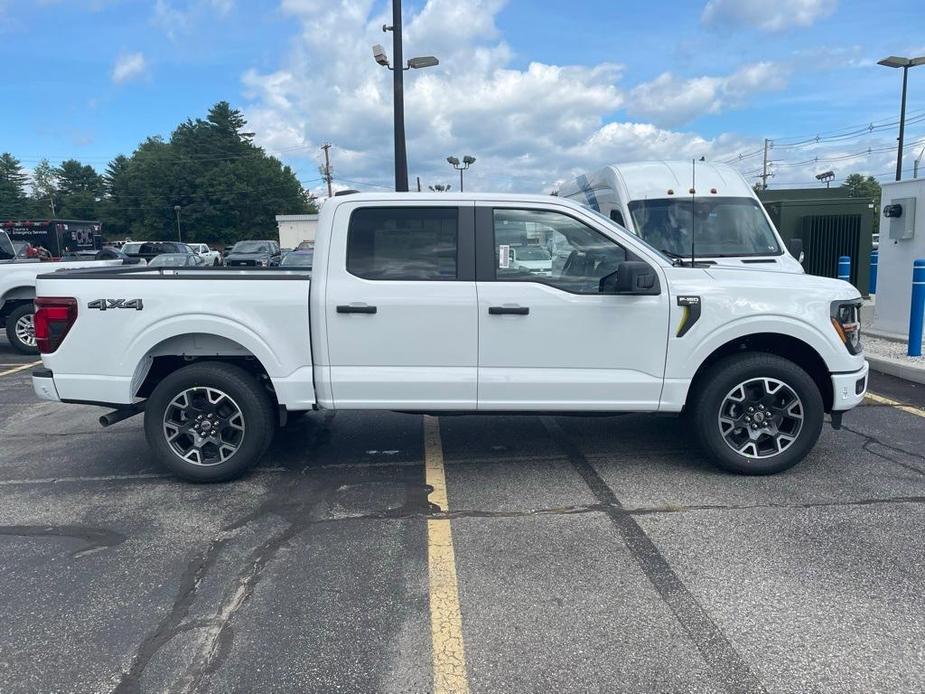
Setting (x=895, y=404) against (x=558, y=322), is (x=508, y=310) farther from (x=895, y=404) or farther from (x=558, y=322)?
(x=895, y=404)

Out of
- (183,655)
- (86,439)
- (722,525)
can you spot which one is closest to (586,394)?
(722,525)

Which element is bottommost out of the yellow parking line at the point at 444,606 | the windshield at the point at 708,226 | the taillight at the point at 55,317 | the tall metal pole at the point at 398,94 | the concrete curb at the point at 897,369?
the yellow parking line at the point at 444,606

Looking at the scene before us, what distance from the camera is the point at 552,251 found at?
476 centimetres

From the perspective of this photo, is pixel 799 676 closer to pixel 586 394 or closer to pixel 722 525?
pixel 722 525

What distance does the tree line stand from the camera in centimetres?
8400

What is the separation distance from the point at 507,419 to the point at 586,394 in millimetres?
1909

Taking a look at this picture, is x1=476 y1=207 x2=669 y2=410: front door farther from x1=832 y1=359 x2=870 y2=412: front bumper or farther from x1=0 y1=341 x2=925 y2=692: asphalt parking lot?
x1=832 y1=359 x2=870 y2=412: front bumper

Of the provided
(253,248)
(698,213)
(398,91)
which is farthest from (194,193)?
(698,213)

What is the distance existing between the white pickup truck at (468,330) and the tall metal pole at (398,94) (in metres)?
9.94

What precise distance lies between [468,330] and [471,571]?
1658mm

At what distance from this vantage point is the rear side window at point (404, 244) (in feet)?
15.6

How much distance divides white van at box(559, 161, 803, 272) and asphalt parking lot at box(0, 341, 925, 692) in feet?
10.7

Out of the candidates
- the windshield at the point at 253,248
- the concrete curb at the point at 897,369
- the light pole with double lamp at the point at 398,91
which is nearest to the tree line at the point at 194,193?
the windshield at the point at 253,248

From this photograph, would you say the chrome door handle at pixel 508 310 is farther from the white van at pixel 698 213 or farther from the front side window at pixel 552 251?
the white van at pixel 698 213
